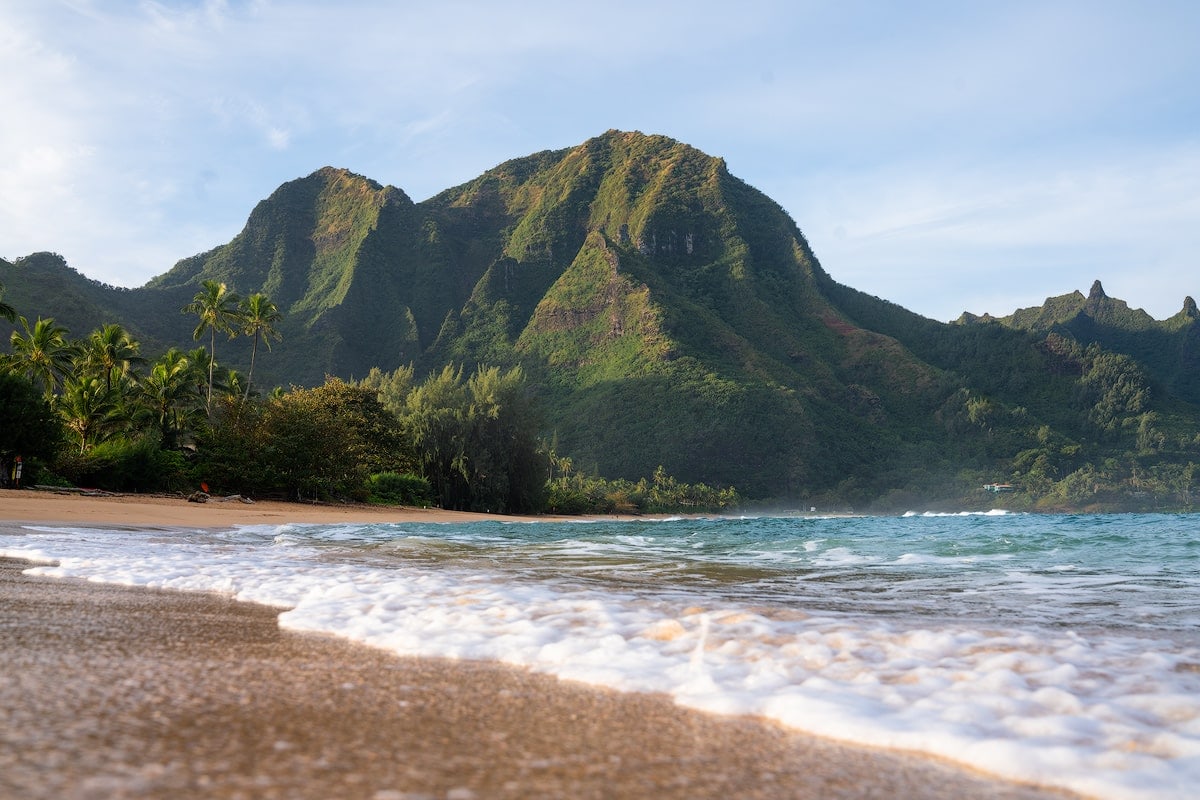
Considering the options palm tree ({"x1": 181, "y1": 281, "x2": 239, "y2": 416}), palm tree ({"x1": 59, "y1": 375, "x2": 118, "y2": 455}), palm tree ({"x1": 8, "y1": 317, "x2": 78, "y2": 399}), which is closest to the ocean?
palm tree ({"x1": 59, "y1": 375, "x2": 118, "y2": 455})

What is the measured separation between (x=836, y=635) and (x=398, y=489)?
4392 centimetres

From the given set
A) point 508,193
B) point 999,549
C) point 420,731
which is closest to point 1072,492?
point 999,549

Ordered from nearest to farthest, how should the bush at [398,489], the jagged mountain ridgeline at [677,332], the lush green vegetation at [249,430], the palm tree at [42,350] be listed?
the lush green vegetation at [249,430] → the palm tree at [42,350] → the bush at [398,489] → the jagged mountain ridgeline at [677,332]

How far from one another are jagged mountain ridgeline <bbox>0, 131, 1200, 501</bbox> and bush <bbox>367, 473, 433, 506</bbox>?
44.1m

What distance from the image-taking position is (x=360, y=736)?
2.42m

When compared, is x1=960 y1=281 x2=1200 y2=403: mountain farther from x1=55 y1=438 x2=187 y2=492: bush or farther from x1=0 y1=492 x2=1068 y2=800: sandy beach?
x1=0 y1=492 x2=1068 y2=800: sandy beach

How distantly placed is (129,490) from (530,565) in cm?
2821

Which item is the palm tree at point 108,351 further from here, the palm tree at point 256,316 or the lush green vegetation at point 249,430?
the palm tree at point 256,316

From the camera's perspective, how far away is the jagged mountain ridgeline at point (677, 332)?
109m

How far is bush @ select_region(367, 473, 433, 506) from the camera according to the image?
1777 inches

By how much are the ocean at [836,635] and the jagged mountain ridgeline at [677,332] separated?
7825 cm

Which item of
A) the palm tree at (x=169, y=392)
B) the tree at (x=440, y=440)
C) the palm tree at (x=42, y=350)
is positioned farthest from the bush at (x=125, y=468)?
the tree at (x=440, y=440)

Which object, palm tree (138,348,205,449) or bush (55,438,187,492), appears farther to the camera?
palm tree (138,348,205,449)

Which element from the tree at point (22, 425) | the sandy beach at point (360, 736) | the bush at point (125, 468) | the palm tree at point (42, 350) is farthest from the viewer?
the palm tree at point (42, 350)
